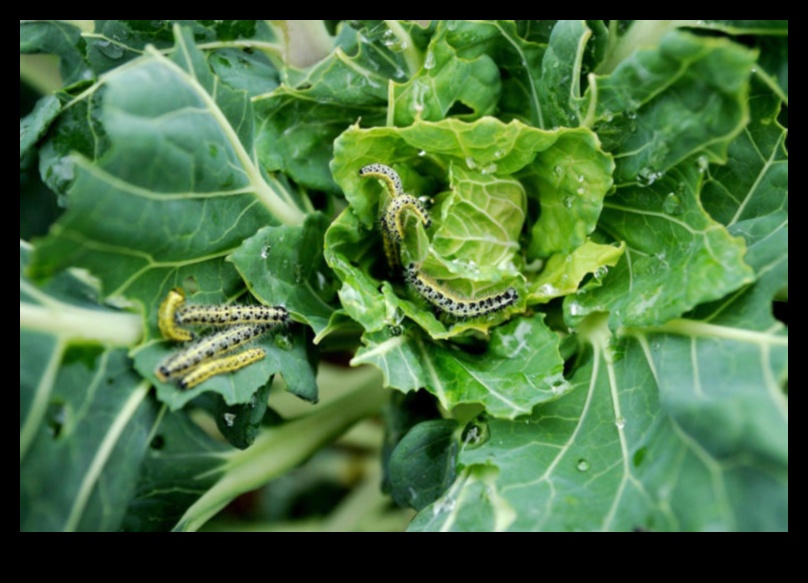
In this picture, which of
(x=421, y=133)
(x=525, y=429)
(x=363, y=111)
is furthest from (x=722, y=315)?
(x=363, y=111)

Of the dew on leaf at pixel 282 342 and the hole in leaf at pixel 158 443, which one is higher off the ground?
the dew on leaf at pixel 282 342

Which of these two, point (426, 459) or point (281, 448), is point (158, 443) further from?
point (426, 459)

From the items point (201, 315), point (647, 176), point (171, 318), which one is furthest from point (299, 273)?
point (647, 176)

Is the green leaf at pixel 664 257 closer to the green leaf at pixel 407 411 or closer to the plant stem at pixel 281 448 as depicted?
the green leaf at pixel 407 411

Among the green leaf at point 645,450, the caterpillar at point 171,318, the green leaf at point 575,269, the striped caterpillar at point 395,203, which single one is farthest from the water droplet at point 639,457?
the caterpillar at point 171,318

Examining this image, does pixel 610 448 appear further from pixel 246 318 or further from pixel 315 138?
pixel 315 138

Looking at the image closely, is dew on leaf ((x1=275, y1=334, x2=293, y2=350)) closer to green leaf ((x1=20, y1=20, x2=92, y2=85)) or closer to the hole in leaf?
the hole in leaf

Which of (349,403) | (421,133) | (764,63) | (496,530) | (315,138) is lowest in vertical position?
(349,403)
